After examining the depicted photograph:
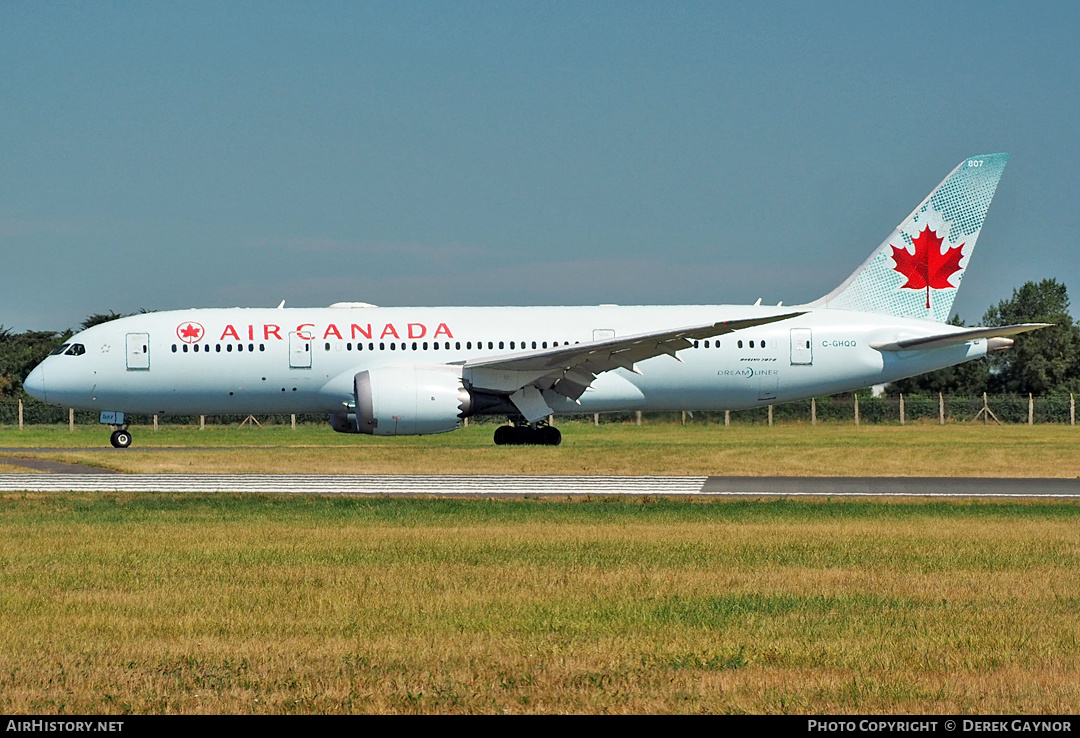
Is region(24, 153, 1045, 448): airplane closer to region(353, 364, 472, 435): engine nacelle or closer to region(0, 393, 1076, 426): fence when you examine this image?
region(353, 364, 472, 435): engine nacelle

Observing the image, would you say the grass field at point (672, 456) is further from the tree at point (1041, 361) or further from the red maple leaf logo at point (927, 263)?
the tree at point (1041, 361)

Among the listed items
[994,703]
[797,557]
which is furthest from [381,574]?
[994,703]

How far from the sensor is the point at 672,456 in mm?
27016

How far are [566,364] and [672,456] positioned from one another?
337 cm

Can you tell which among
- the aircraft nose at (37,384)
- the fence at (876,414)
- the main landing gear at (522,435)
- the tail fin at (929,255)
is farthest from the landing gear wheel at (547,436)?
the aircraft nose at (37,384)

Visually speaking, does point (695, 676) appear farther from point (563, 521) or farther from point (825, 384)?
point (825, 384)

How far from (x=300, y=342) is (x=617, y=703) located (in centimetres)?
2504

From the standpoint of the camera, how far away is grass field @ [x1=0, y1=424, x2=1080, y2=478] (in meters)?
25.1

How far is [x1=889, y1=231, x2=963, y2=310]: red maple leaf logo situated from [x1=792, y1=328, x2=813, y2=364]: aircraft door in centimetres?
347

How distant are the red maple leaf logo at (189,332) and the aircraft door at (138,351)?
787 mm

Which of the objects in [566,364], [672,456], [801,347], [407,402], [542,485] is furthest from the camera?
[801,347]

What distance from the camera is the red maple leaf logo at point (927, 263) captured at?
33188mm

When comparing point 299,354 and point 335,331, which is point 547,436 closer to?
point 335,331

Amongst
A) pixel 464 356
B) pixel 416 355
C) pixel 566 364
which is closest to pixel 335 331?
pixel 416 355
